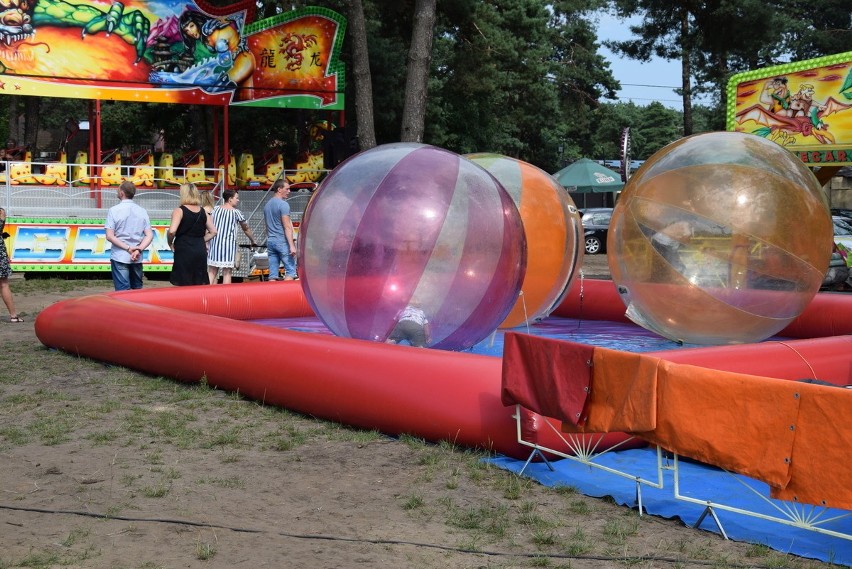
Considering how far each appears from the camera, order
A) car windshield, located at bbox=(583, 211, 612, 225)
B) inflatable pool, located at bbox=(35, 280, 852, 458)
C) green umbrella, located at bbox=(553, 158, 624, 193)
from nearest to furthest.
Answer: inflatable pool, located at bbox=(35, 280, 852, 458)
car windshield, located at bbox=(583, 211, 612, 225)
green umbrella, located at bbox=(553, 158, 624, 193)

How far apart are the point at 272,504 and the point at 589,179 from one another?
33.4 m

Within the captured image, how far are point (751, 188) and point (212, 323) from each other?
452 centimetres

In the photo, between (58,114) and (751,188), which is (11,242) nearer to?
(751,188)

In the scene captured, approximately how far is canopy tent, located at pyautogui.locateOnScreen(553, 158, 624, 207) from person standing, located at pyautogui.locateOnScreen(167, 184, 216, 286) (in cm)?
2679

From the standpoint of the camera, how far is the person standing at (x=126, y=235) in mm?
11078

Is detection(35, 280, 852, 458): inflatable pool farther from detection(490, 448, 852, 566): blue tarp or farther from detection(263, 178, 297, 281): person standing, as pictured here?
detection(263, 178, 297, 281): person standing

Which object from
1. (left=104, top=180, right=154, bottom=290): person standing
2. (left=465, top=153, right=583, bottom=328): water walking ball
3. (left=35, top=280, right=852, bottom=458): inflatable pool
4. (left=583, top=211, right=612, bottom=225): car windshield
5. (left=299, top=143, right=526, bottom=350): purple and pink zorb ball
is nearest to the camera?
(left=35, top=280, right=852, bottom=458): inflatable pool

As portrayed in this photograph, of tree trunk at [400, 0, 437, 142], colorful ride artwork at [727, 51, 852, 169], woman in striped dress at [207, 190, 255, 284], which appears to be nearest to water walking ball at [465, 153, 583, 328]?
woman in striped dress at [207, 190, 255, 284]

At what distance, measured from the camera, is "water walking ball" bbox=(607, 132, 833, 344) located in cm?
832

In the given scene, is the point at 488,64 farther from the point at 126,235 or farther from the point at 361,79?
the point at 126,235

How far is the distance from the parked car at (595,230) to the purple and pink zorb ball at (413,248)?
22.7 m

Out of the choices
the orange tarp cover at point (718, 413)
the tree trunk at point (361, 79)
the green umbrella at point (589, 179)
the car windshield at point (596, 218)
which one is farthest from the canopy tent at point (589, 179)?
the orange tarp cover at point (718, 413)

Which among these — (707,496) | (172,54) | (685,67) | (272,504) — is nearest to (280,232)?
(272,504)

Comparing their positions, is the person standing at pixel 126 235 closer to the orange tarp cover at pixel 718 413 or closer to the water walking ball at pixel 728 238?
the water walking ball at pixel 728 238
